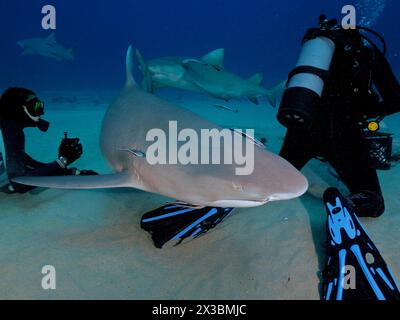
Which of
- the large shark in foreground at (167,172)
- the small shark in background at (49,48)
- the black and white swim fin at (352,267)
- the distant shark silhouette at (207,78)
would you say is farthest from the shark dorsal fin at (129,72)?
the small shark in background at (49,48)

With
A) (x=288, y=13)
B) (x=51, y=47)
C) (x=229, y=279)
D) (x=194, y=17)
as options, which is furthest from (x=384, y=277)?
(x=194, y=17)

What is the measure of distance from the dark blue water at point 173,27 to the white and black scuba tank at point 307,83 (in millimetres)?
92709

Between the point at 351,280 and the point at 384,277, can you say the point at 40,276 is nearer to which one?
the point at 351,280

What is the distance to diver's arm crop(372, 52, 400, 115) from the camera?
3773 millimetres

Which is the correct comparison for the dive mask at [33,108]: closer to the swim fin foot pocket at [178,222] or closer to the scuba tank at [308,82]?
the swim fin foot pocket at [178,222]

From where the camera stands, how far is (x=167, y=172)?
2.47 metres

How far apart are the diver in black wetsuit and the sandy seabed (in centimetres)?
46

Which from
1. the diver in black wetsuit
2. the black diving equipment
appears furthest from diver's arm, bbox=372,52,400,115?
the black diving equipment

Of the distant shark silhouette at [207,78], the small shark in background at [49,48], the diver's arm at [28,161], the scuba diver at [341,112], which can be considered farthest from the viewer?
the small shark in background at [49,48]

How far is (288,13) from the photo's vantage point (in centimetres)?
13188

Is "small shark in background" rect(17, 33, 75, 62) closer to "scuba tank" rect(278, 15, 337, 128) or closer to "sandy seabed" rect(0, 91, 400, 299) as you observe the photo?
"sandy seabed" rect(0, 91, 400, 299)

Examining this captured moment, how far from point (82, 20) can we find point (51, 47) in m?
166

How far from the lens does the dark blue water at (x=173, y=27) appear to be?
345ft

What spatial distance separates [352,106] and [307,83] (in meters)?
1.07
